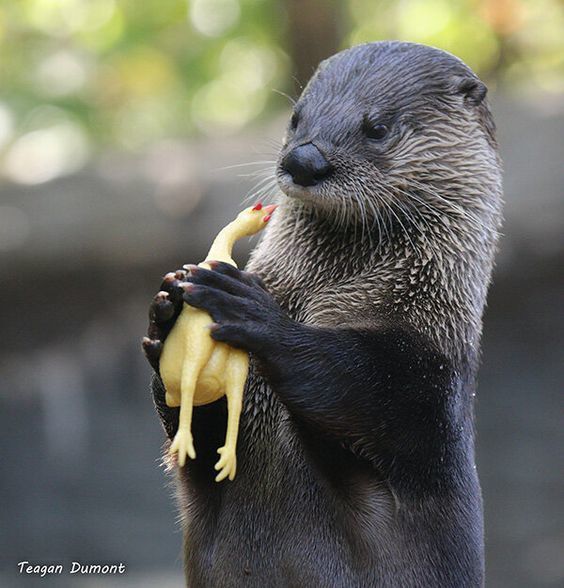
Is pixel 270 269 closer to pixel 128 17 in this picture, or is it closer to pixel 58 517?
pixel 58 517

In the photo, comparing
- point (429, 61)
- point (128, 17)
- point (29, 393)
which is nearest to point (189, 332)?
point (429, 61)

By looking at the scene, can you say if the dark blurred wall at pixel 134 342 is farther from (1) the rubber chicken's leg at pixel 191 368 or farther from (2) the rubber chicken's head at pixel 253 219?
(1) the rubber chicken's leg at pixel 191 368

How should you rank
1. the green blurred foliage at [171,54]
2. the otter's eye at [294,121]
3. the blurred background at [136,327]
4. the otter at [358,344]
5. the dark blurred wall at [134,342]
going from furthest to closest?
the green blurred foliage at [171,54]
the dark blurred wall at [134,342]
the blurred background at [136,327]
the otter's eye at [294,121]
the otter at [358,344]

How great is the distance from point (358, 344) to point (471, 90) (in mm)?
942

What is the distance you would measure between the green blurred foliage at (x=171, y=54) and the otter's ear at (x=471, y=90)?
718cm

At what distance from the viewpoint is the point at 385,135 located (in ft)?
10.4

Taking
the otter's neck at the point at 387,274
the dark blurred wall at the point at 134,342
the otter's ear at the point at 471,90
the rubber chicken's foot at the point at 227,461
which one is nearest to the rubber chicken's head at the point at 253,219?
the otter's neck at the point at 387,274

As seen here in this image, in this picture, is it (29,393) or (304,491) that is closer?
(304,491)

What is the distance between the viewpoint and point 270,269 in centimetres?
333

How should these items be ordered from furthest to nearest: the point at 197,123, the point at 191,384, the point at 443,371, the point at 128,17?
the point at 197,123
the point at 128,17
the point at 443,371
the point at 191,384

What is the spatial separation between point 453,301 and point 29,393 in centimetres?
690

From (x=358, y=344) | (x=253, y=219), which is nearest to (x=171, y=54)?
(x=253, y=219)

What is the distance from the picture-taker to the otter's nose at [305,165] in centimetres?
302

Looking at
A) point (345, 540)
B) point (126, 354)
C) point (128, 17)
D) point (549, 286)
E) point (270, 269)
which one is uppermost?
point (270, 269)
